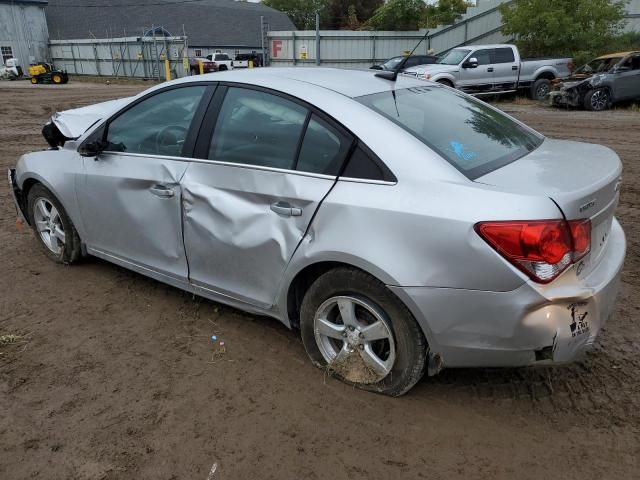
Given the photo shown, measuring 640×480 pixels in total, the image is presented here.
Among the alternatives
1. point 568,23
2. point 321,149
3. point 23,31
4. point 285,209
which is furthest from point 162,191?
point 23,31

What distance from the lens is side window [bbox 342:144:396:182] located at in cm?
264

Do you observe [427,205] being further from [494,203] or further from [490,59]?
[490,59]

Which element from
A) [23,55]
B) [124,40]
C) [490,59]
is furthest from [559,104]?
[23,55]

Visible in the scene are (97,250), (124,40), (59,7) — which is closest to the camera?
(97,250)

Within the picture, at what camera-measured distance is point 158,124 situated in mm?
3666

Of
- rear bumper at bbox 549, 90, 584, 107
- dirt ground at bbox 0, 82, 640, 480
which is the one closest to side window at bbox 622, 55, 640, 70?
rear bumper at bbox 549, 90, 584, 107

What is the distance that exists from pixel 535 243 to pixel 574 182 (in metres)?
0.47

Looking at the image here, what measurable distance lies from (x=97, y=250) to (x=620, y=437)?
3.58 metres

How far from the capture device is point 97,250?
4.17m

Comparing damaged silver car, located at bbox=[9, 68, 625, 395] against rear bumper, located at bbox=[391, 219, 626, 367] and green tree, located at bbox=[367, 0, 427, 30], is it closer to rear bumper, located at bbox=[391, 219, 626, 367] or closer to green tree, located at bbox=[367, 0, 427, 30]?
rear bumper, located at bbox=[391, 219, 626, 367]

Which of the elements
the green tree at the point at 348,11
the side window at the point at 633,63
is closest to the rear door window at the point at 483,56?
the side window at the point at 633,63

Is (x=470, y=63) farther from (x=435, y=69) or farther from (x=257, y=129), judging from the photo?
(x=257, y=129)

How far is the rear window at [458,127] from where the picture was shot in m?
2.77

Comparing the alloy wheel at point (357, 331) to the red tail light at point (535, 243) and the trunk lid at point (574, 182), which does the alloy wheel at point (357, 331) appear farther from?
the trunk lid at point (574, 182)
